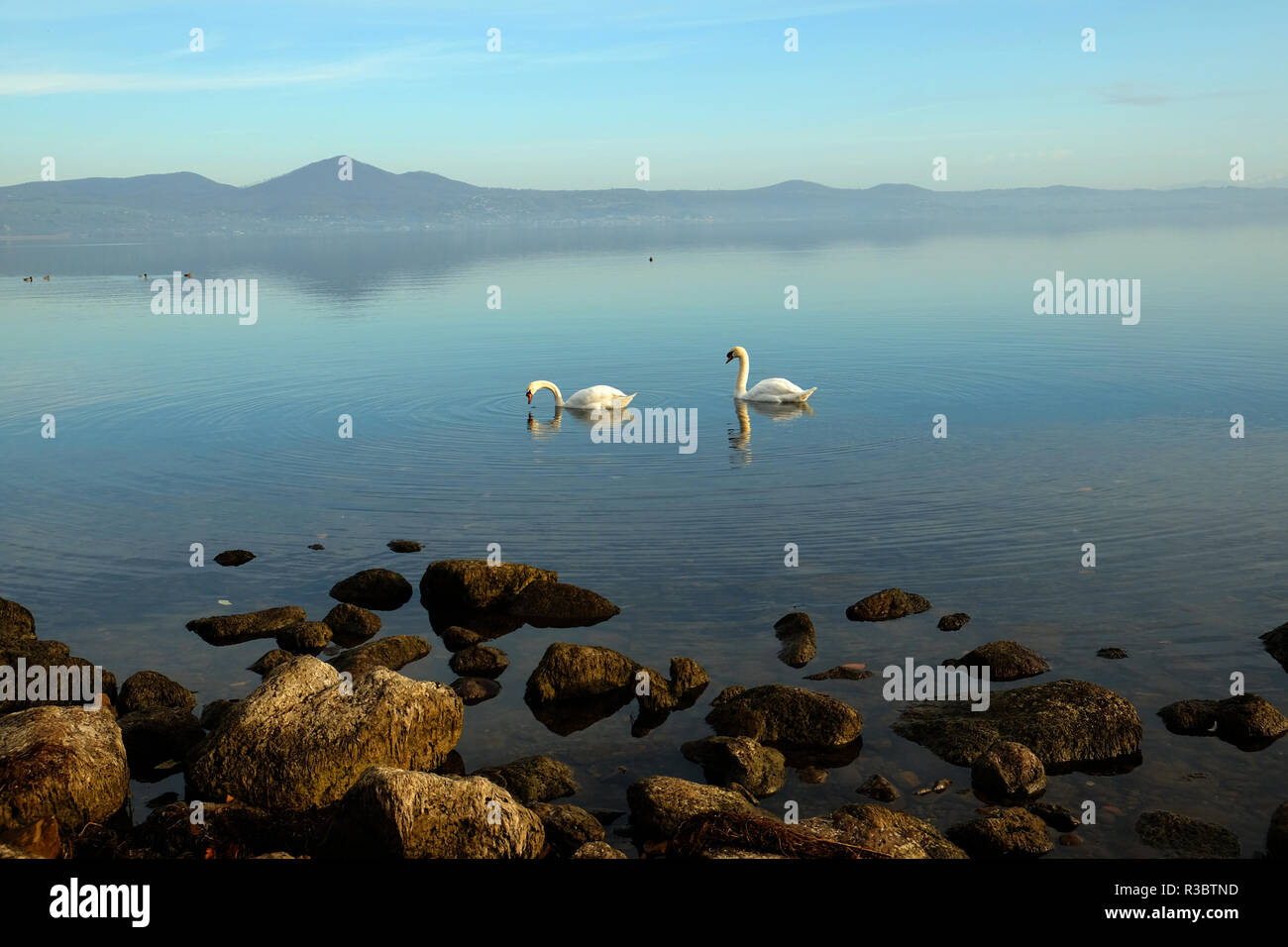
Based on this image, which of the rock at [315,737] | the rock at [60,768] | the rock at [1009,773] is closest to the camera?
the rock at [60,768]

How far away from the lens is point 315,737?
14.1 metres

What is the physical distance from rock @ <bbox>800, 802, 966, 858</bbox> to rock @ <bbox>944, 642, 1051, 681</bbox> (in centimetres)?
458

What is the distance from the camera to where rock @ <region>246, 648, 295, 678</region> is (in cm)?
1764

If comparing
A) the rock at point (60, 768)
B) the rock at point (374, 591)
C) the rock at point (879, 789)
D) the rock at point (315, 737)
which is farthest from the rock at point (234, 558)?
the rock at point (879, 789)

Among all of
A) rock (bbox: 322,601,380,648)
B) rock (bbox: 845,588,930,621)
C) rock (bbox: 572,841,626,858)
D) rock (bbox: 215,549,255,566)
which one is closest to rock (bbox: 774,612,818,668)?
rock (bbox: 845,588,930,621)

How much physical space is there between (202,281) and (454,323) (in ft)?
184

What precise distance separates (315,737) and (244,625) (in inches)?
217

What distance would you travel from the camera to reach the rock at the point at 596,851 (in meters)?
11.5

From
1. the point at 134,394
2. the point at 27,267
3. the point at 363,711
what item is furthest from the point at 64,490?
the point at 27,267

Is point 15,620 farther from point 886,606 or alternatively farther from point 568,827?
point 886,606

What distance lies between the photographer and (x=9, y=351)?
54219mm

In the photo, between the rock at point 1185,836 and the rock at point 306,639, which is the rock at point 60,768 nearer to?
the rock at point 306,639

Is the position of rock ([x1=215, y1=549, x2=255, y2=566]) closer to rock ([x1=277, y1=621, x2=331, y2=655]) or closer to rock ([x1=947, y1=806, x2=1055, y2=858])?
rock ([x1=277, y1=621, x2=331, y2=655])

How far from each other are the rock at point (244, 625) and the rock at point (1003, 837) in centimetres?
1127
